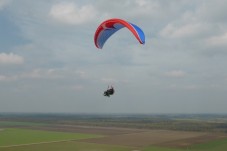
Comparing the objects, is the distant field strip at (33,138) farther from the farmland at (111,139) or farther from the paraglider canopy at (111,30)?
the paraglider canopy at (111,30)

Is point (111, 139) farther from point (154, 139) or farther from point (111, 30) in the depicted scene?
point (111, 30)

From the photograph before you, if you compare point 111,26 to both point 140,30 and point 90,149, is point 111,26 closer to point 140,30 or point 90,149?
point 140,30

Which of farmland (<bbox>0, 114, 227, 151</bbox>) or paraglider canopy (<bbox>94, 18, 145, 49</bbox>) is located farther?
farmland (<bbox>0, 114, 227, 151</bbox>)

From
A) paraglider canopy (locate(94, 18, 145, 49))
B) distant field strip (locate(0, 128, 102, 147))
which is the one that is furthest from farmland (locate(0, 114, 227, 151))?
paraglider canopy (locate(94, 18, 145, 49))

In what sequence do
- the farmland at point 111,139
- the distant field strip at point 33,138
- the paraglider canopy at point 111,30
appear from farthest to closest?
the distant field strip at point 33,138
the farmland at point 111,139
the paraglider canopy at point 111,30

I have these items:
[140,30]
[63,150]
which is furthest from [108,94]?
[63,150]

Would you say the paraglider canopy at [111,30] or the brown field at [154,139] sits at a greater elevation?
the paraglider canopy at [111,30]

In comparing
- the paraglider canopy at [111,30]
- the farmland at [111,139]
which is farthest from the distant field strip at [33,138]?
the paraglider canopy at [111,30]

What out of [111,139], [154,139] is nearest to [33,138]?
[111,139]

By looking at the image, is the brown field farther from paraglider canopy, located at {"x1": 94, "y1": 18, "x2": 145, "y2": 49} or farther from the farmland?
paraglider canopy, located at {"x1": 94, "y1": 18, "x2": 145, "y2": 49}
